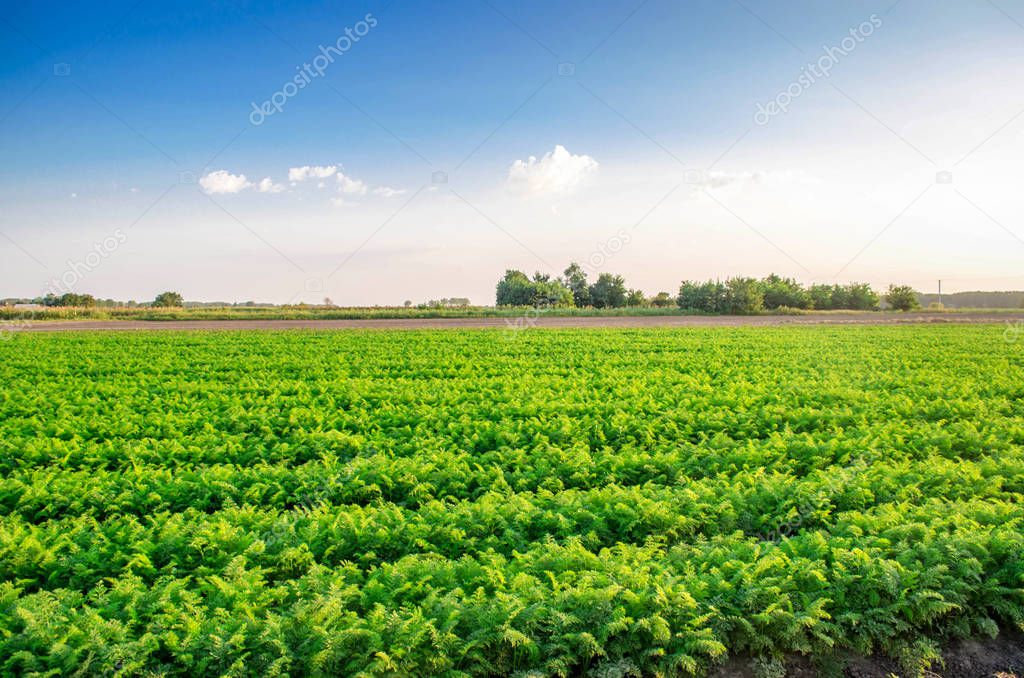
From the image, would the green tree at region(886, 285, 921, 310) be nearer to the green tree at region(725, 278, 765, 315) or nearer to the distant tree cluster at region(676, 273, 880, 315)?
the distant tree cluster at region(676, 273, 880, 315)

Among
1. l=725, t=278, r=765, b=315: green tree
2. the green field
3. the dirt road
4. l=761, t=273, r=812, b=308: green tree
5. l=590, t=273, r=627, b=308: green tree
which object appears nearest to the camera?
the green field

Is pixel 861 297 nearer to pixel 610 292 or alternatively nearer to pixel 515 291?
pixel 610 292

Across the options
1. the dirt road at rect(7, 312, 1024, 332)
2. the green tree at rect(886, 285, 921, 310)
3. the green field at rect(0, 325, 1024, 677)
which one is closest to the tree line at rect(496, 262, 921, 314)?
the green tree at rect(886, 285, 921, 310)

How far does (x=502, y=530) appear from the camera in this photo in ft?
20.3

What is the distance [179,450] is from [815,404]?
38.8ft

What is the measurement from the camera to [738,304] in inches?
2594

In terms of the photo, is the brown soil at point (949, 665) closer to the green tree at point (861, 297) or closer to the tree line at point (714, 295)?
the tree line at point (714, 295)

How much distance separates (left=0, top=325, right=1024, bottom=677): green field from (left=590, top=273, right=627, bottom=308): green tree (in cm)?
7642

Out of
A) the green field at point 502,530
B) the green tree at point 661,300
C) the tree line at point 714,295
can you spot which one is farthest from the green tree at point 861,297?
the green field at point 502,530

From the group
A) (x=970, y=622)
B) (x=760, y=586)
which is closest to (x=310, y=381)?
(x=760, y=586)

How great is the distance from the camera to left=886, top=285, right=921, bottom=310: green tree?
76688 millimetres

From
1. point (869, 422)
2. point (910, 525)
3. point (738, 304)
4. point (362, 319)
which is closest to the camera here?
point (910, 525)

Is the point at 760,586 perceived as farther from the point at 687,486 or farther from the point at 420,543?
the point at 420,543

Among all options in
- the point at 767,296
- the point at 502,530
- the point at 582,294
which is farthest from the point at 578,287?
the point at 502,530
